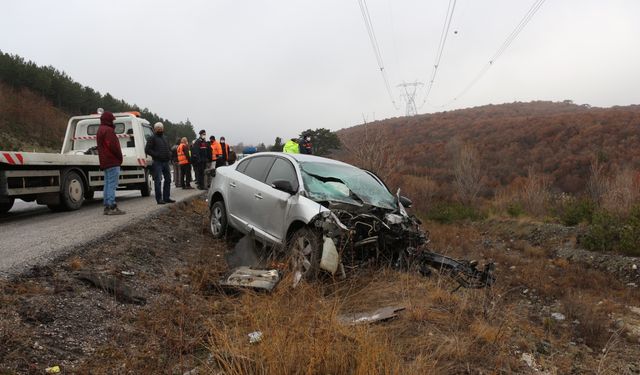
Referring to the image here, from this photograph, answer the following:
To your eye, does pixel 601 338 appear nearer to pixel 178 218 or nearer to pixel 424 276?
pixel 424 276

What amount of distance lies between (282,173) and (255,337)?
3.25 metres

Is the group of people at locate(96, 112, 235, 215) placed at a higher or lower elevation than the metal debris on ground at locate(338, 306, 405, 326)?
higher

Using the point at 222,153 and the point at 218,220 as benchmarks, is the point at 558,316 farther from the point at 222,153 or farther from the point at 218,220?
the point at 222,153

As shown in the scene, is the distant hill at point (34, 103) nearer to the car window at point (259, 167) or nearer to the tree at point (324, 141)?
the tree at point (324, 141)

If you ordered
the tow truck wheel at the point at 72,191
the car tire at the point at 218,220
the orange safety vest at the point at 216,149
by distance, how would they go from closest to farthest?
1. the car tire at the point at 218,220
2. the tow truck wheel at the point at 72,191
3. the orange safety vest at the point at 216,149

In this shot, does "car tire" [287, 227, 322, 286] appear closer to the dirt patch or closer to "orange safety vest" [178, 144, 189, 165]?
the dirt patch

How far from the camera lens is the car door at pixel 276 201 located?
231 inches

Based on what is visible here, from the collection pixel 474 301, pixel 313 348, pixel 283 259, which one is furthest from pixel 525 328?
pixel 313 348

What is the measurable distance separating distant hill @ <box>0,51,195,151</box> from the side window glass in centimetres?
2792

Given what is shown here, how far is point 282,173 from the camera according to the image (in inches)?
253

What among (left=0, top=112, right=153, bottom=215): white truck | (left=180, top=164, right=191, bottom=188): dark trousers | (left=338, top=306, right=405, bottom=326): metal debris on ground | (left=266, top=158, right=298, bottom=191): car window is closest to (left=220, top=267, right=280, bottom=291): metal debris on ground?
(left=338, top=306, right=405, bottom=326): metal debris on ground

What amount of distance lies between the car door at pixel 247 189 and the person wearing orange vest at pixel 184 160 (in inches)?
297

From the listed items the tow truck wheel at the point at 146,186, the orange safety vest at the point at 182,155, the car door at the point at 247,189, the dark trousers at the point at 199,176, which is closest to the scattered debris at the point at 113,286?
the car door at the point at 247,189

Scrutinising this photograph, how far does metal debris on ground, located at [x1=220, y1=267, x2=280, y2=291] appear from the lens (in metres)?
Answer: 4.84
